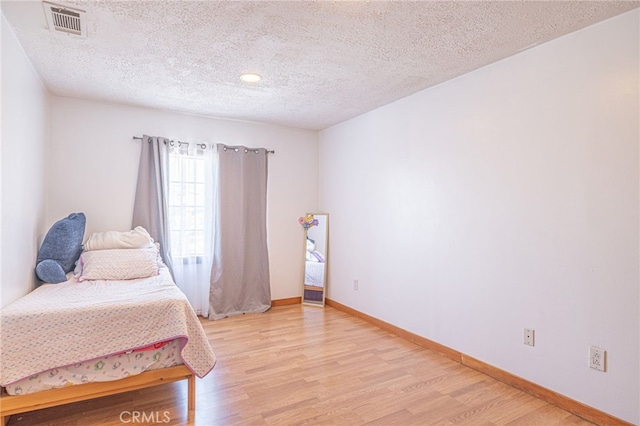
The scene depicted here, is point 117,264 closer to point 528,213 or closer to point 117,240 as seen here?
point 117,240

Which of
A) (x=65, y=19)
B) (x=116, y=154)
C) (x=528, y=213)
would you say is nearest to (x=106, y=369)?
(x=65, y=19)

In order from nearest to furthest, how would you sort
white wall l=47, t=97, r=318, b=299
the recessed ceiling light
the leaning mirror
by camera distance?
the recessed ceiling light, white wall l=47, t=97, r=318, b=299, the leaning mirror

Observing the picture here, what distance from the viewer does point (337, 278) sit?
4531 mm

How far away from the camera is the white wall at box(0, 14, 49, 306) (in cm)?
211

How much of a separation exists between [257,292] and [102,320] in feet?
8.04

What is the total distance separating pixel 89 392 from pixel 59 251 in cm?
143

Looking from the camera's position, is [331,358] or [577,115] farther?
[331,358]

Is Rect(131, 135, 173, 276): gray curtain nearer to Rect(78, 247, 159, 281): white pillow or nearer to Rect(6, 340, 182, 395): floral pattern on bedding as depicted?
Rect(78, 247, 159, 281): white pillow

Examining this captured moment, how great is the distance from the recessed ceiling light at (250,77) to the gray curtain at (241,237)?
1.37 metres

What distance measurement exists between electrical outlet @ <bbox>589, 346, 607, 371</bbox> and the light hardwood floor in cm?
33

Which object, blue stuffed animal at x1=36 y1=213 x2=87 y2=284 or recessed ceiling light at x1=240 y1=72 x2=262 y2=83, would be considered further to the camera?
recessed ceiling light at x1=240 y1=72 x2=262 y2=83

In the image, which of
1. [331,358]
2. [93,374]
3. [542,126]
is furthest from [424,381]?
[93,374]

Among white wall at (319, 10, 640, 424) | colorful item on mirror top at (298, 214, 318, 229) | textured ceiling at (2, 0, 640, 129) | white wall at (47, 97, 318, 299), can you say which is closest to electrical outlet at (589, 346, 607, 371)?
white wall at (319, 10, 640, 424)

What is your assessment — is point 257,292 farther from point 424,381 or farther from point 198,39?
point 198,39
